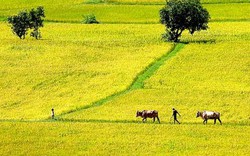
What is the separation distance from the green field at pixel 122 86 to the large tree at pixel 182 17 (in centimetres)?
223

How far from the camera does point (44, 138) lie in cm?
5425

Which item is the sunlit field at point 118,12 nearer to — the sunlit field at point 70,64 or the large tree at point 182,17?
the sunlit field at point 70,64

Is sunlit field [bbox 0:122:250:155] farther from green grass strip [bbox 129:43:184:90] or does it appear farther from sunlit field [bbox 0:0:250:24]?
sunlit field [bbox 0:0:250:24]

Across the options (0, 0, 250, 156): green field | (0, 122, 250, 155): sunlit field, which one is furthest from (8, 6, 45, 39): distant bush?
(0, 122, 250, 155): sunlit field

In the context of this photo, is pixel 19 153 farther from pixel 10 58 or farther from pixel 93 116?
pixel 10 58

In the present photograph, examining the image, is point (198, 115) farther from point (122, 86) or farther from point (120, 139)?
point (122, 86)

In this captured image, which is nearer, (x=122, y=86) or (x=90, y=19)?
(x=122, y=86)

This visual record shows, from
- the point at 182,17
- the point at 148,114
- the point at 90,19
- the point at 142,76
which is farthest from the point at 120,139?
the point at 90,19

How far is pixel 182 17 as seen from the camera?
320ft

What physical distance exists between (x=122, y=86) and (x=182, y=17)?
27.6 m

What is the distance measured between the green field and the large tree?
87.9 inches

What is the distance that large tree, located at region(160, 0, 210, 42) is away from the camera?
9750 centimetres

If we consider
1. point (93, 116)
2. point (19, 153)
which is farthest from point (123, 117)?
point (19, 153)

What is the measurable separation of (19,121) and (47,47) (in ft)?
115
